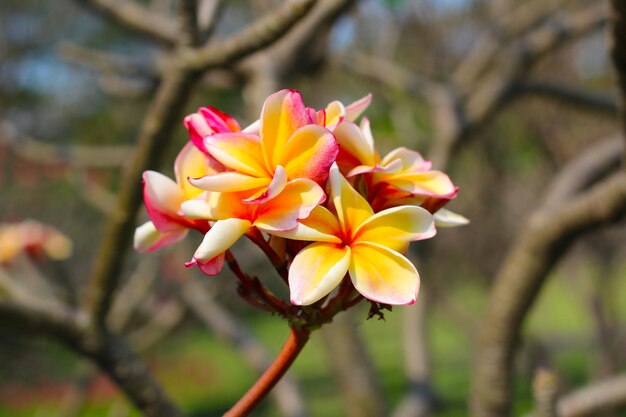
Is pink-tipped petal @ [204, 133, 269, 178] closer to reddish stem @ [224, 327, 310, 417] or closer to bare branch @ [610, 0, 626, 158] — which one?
reddish stem @ [224, 327, 310, 417]

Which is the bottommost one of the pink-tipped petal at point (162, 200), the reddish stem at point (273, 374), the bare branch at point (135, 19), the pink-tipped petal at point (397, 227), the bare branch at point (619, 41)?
the reddish stem at point (273, 374)

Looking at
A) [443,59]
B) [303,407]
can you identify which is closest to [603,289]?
[443,59]

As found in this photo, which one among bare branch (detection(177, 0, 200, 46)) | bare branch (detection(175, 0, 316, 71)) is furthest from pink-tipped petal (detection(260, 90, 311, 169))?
bare branch (detection(177, 0, 200, 46))

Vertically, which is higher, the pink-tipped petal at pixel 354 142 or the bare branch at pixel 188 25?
the bare branch at pixel 188 25

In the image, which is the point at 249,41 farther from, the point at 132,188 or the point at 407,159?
the point at 407,159

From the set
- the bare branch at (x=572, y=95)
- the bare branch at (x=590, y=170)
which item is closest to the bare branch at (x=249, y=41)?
the bare branch at (x=590, y=170)

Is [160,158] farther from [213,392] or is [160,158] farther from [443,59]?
[213,392]

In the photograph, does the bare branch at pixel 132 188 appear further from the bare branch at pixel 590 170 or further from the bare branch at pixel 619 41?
the bare branch at pixel 590 170
